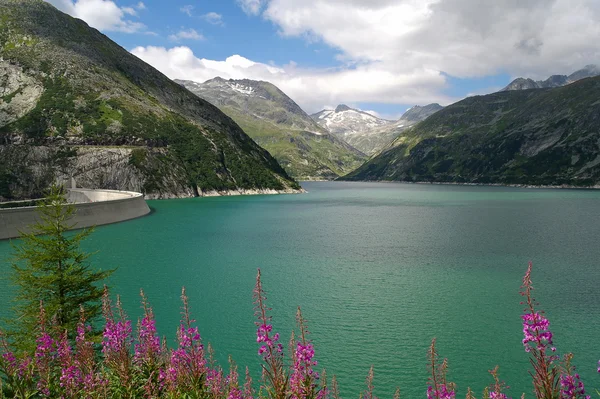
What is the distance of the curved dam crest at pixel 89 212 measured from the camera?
64438mm

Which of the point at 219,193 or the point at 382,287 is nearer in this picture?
the point at 382,287

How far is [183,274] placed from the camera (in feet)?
139

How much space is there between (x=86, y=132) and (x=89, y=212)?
89.5 m

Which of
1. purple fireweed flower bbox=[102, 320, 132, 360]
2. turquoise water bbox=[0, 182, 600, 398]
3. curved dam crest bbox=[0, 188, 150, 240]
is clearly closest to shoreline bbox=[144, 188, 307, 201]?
curved dam crest bbox=[0, 188, 150, 240]

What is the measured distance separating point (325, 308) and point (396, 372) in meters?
10.6

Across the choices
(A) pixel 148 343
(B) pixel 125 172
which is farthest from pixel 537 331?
(B) pixel 125 172

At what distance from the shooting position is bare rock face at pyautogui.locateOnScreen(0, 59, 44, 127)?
147750mm

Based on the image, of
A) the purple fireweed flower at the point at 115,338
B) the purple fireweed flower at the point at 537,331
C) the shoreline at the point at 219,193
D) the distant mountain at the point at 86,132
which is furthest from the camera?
the shoreline at the point at 219,193

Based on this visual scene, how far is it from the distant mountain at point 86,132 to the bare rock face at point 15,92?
334 millimetres

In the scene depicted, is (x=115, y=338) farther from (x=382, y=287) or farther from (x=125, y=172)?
(x=125, y=172)

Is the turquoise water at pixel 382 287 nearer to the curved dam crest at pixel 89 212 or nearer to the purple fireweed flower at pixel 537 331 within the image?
the curved dam crest at pixel 89 212

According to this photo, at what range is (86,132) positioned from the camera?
15300 centimetres

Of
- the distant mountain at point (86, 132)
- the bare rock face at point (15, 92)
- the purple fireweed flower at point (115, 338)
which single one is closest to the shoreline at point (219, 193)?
the distant mountain at point (86, 132)

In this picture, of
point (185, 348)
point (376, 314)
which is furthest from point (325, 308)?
point (185, 348)
